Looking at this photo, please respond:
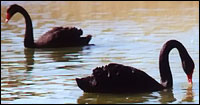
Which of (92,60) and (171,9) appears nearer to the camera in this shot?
(92,60)

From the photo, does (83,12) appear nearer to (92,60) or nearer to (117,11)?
(117,11)

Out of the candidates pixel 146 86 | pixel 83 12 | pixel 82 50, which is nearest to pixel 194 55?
pixel 82 50

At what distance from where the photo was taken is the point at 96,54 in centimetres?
1075

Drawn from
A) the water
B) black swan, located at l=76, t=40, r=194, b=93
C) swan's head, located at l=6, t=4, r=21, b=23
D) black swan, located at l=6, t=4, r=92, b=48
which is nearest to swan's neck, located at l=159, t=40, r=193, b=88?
black swan, located at l=76, t=40, r=194, b=93

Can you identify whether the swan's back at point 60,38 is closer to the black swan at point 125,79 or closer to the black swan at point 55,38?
the black swan at point 55,38

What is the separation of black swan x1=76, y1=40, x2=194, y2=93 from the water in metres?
0.08

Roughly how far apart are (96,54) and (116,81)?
12.2 feet

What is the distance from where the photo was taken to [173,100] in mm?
6863

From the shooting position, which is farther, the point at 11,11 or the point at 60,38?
the point at 11,11

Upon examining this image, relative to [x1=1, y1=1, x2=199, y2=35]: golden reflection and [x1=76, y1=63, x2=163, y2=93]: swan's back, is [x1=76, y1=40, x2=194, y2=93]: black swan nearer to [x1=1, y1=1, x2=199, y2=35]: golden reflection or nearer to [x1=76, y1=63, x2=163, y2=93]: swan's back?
[x1=76, y1=63, x2=163, y2=93]: swan's back

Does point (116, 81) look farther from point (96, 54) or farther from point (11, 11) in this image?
point (11, 11)

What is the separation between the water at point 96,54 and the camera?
7.12 metres

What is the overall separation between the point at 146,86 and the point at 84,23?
387 inches

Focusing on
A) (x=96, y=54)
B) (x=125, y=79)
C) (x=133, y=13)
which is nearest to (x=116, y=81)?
(x=125, y=79)
